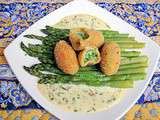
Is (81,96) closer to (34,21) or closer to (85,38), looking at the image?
(85,38)

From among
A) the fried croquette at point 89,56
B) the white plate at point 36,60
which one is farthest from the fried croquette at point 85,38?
the white plate at point 36,60

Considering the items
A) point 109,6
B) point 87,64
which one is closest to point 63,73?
point 87,64

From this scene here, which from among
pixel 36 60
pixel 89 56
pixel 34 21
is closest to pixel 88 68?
pixel 89 56

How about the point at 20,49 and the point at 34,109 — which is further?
the point at 20,49

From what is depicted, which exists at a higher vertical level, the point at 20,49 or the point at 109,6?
the point at 109,6

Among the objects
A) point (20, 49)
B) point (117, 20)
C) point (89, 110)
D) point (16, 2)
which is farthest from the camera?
point (16, 2)

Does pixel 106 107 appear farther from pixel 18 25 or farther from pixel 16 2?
pixel 16 2

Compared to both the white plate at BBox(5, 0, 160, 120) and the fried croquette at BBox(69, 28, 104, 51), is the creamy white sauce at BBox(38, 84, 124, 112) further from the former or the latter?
the fried croquette at BBox(69, 28, 104, 51)
